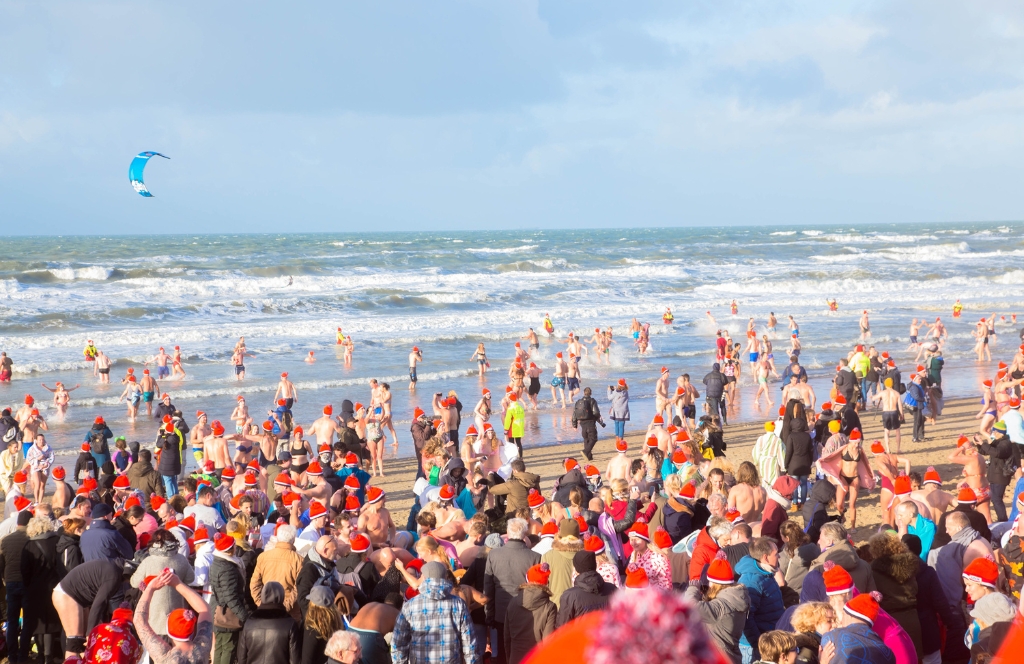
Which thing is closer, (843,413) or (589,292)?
(843,413)

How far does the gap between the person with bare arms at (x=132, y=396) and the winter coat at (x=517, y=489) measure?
38.6 ft

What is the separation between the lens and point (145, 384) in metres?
18.1

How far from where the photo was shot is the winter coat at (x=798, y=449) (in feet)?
32.7

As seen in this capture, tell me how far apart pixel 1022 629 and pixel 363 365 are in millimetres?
23693

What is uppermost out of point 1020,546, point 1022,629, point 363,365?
point 1022,629

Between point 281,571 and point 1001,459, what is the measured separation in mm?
7410

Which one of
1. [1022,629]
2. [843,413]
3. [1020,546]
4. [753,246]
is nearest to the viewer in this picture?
[1022,629]

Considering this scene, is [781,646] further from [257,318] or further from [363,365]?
[257,318]

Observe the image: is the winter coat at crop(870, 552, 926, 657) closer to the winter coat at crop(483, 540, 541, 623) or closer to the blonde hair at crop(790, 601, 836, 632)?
the blonde hair at crop(790, 601, 836, 632)

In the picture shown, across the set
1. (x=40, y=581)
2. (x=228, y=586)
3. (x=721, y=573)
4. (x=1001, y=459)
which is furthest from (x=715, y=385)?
(x=40, y=581)

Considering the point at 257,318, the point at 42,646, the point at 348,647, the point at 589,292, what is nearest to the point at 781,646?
the point at 348,647

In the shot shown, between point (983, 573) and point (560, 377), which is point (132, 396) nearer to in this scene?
point (560, 377)

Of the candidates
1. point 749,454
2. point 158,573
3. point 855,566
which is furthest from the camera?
point 749,454

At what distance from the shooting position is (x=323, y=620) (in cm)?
489
